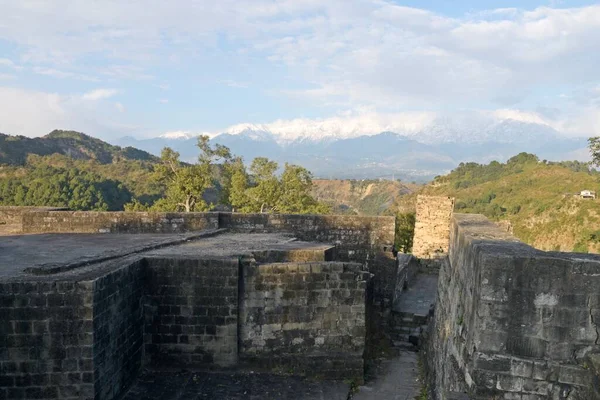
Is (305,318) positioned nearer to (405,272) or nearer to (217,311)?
(217,311)

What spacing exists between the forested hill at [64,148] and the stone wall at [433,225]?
59826 millimetres

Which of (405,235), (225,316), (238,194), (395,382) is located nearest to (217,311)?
(225,316)

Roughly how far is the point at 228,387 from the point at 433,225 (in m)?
14.0

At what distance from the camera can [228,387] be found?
7.16 m

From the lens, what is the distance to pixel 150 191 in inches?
2127

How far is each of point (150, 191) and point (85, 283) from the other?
50481 millimetres

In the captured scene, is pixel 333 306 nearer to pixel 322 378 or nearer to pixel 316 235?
pixel 322 378

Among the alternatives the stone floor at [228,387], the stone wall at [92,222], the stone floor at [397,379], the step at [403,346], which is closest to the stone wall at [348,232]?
the step at [403,346]

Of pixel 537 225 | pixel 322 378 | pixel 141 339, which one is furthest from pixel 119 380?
pixel 537 225

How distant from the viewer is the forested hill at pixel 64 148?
6675cm

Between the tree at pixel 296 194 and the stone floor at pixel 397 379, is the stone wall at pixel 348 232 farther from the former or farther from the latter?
the tree at pixel 296 194

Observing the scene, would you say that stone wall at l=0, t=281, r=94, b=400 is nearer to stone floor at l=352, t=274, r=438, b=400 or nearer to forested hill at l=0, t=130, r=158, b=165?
stone floor at l=352, t=274, r=438, b=400

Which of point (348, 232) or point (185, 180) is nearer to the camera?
point (348, 232)

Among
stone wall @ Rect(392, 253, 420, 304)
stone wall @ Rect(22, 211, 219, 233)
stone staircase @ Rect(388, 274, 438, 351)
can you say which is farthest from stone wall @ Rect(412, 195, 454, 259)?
stone wall @ Rect(22, 211, 219, 233)
